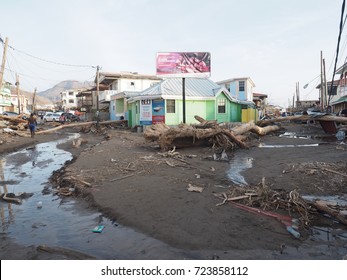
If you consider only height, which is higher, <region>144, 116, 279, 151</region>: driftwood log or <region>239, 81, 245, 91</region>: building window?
<region>239, 81, 245, 91</region>: building window

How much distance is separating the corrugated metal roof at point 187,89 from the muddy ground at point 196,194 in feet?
48.5

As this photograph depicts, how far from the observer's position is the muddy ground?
14.2 ft

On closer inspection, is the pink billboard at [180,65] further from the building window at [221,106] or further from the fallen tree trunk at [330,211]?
the fallen tree trunk at [330,211]

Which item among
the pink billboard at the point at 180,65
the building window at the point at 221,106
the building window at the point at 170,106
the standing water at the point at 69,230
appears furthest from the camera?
the building window at the point at 221,106

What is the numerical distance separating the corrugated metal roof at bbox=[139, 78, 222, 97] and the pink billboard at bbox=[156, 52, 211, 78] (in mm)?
2361

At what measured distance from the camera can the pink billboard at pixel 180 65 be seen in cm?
2377

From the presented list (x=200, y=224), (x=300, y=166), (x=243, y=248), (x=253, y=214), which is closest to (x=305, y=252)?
(x=243, y=248)

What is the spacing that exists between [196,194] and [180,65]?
1893 cm

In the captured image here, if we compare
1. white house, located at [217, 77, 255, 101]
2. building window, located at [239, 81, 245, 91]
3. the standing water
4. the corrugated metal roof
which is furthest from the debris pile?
building window, located at [239, 81, 245, 91]

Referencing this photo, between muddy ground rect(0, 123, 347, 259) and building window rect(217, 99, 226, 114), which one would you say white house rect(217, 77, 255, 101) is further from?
muddy ground rect(0, 123, 347, 259)

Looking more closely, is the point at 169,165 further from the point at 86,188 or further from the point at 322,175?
the point at 322,175

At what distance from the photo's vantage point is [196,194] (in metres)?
6.48

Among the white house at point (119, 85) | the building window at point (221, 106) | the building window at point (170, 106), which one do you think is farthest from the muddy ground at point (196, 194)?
the white house at point (119, 85)
